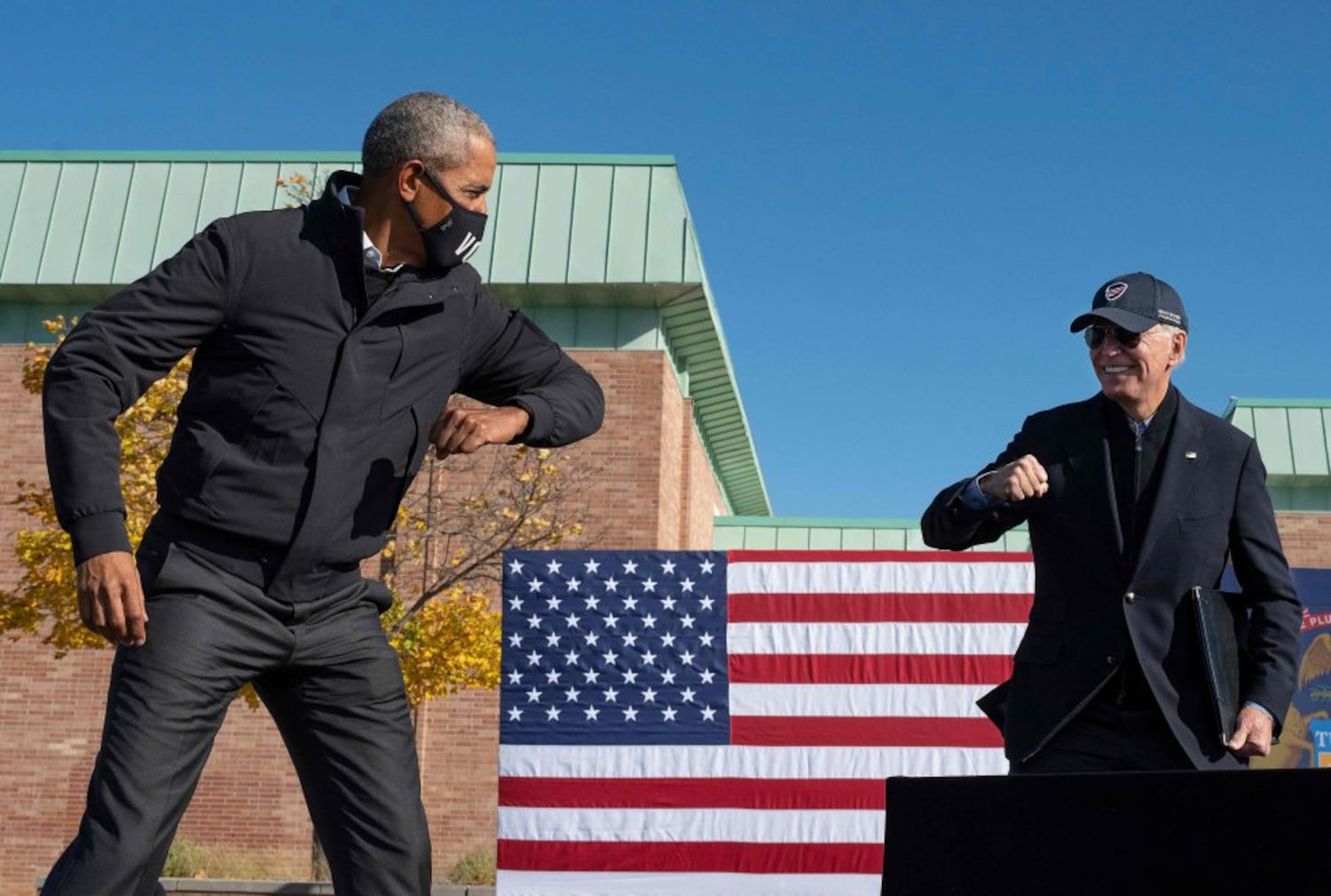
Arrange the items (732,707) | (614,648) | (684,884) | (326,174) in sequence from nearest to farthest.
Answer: (684,884), (732,707), (614,648), (326,174)

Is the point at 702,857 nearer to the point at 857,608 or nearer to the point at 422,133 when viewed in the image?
the point at 857,608

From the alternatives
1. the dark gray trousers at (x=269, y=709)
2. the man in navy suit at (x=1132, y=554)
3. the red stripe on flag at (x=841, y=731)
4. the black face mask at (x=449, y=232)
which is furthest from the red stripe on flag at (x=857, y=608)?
the black face mask at (x=449, y=232)

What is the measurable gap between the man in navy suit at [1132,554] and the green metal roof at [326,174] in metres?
17.0

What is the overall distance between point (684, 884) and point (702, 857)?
170mm

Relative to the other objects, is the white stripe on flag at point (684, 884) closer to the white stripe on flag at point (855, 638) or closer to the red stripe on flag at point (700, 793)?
the red stripe on flag at point (700, 793)

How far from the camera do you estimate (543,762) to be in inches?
342

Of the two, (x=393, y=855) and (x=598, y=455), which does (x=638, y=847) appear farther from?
(x=598, y=455)

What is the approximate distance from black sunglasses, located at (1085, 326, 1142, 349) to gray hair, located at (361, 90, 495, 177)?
1.67 meters

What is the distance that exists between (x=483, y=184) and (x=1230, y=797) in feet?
6.61

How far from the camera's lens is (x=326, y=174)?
21047 millimetres

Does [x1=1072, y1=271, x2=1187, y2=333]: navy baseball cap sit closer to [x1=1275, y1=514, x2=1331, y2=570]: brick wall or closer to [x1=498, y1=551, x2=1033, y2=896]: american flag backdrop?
[x1=498, y1=551, x2=1033, y2=896]: american flag backdrop

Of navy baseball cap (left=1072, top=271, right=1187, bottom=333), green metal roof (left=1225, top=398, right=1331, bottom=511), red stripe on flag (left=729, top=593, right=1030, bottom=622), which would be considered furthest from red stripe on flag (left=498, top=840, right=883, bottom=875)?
green metal roof (left=1225, top=398, right=1331, bottom=511)

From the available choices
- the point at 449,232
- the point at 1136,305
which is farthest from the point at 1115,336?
the point at 449,232


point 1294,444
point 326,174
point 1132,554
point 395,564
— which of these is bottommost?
point 1132,554
